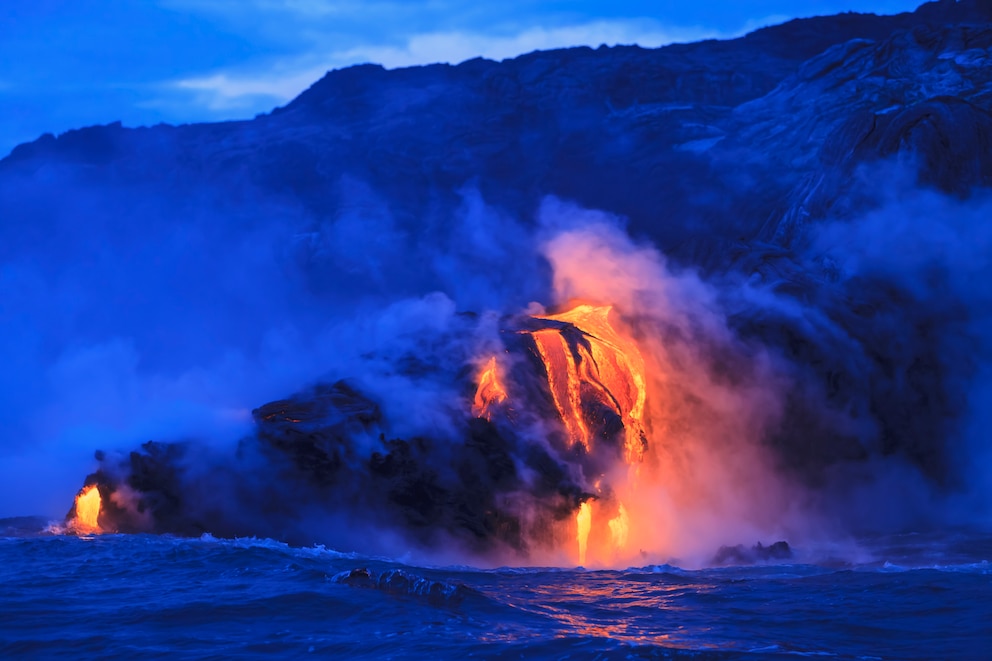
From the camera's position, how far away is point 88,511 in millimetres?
17328

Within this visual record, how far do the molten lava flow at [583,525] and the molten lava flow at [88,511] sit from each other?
25.8 ft

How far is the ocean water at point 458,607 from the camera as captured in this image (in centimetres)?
976

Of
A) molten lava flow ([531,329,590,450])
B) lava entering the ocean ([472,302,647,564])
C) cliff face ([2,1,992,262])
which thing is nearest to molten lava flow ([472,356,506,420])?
lava entering the ocean ([472,302,647,564])

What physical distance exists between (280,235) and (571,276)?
22013 mm

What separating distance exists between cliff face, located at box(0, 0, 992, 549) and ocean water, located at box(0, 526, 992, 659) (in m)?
2.69

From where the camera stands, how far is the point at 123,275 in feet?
132

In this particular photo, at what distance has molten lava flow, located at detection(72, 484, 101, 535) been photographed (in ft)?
56.3

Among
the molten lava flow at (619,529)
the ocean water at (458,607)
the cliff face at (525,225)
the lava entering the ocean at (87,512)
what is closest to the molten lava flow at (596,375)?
the cliff face at (525,225)

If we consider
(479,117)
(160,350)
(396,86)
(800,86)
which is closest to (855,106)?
(800,86)

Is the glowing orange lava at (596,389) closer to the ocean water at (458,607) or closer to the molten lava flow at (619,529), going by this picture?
the molten lava flow at (619,529)

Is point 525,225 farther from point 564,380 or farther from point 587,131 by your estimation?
point 564,380


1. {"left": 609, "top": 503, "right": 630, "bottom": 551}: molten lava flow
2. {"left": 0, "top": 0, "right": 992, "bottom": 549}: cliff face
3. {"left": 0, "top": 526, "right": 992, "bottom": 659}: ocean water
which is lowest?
{"left": 0, "top": 526, "right": 992, "bottom": 659}: ocean water

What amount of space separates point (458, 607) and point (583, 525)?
6.19 metres

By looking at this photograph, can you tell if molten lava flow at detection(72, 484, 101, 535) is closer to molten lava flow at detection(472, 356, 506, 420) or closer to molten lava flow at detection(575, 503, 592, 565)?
molten lava flow at detection(472, 356, 506, 420)
